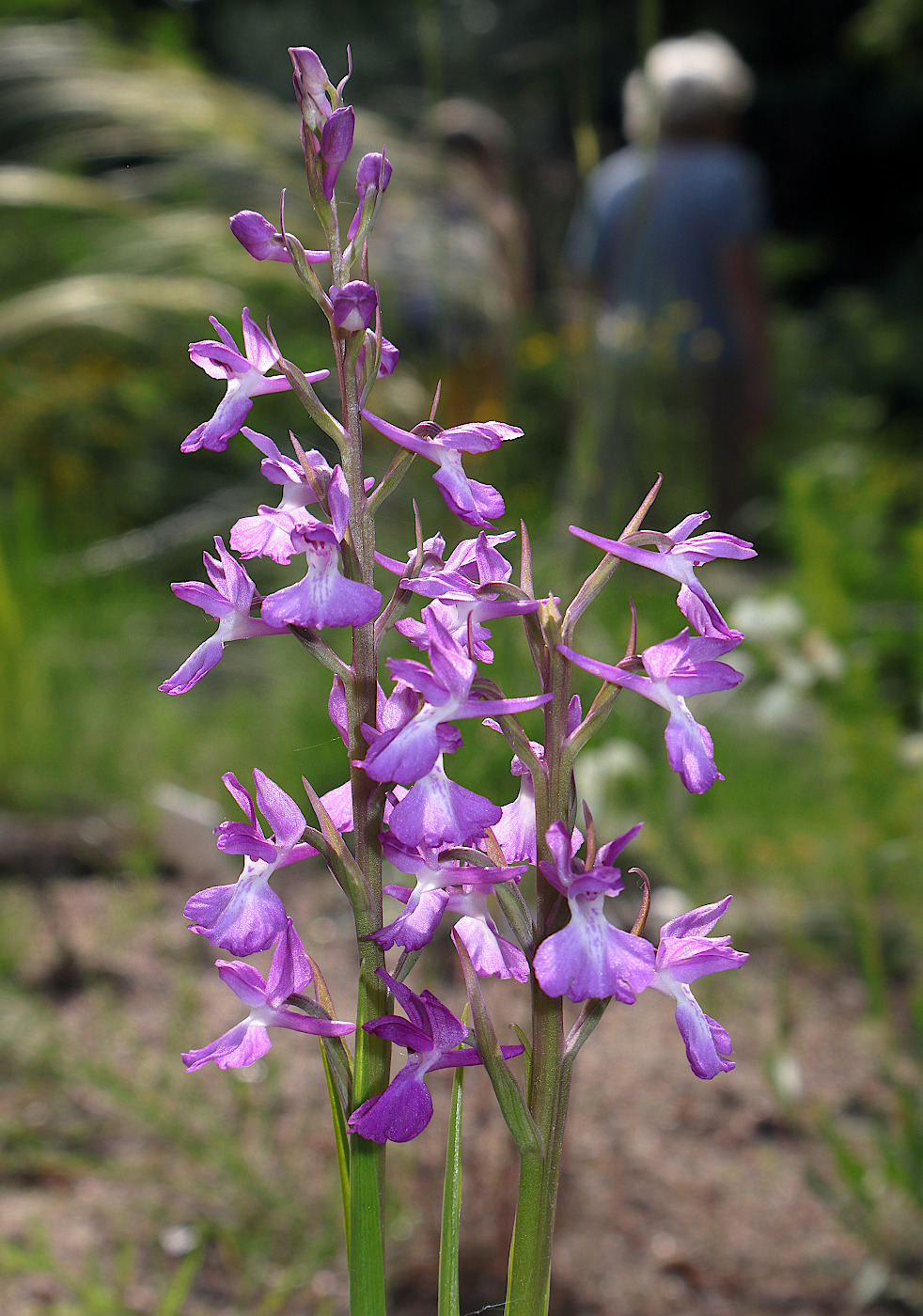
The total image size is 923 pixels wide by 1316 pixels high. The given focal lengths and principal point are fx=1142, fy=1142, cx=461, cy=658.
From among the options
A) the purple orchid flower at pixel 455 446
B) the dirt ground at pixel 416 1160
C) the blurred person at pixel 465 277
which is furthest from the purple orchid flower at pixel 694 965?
the blurred person at pixel 465 277

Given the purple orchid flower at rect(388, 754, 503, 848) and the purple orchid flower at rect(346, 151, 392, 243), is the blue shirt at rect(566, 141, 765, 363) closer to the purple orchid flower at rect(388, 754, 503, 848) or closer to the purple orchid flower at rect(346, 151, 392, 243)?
the purple orchid flower at rect(346, 151, 392, 243)

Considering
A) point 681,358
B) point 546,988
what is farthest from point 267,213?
point 546,988

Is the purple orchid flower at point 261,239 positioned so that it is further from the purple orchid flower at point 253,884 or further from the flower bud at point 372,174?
the purple orchid flower at point 253,884

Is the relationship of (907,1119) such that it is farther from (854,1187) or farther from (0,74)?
(0,74)

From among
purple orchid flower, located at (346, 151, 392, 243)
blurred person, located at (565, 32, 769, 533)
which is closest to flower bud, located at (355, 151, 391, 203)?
purple orchid flower, located at (346, 151, 392, 243)

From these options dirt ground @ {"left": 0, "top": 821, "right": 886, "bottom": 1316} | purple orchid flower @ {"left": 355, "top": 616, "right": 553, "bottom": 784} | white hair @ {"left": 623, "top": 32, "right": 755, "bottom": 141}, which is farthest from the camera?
white hair @ {"left": 623, "top": 32, "right": 755, "bottom": 141}

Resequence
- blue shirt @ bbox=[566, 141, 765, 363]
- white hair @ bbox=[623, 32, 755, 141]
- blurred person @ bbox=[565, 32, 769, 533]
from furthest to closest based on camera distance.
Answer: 1. white hair @ bbox=[623, 32, 755, 141]
2. blue shirt @ bbox=[566, 141, 765, 363]
3. blurred person @ bbox=[565, 32, 769, 533]
